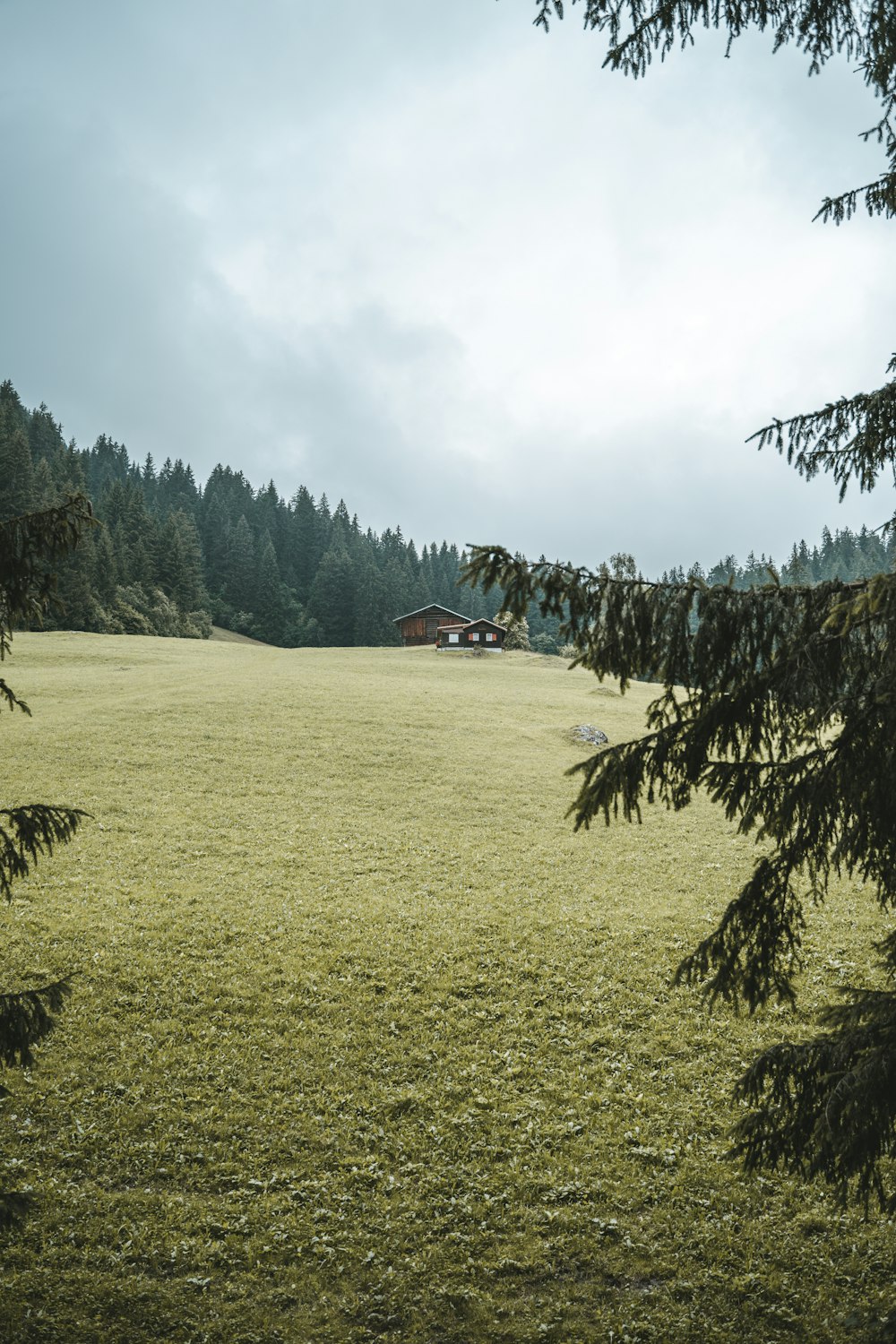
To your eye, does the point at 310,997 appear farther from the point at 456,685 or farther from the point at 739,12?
the point at 456,685

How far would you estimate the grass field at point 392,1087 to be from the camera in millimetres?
7086

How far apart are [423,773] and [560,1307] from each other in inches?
717

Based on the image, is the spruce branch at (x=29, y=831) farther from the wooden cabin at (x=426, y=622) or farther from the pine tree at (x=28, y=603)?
the wooden cabin at (x=426, y=622)

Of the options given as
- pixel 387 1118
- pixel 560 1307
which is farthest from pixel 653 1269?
pixel 387 1118

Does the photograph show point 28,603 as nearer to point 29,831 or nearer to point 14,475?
point 29,831

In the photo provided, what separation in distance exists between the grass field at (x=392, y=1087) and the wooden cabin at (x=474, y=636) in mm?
46564

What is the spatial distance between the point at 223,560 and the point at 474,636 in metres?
56.6

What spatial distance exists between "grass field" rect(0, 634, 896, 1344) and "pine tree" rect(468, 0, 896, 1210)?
3.83 ft

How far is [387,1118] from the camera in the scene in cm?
959

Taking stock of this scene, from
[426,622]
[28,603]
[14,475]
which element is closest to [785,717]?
[28,603]

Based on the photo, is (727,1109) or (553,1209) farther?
(727,1109)

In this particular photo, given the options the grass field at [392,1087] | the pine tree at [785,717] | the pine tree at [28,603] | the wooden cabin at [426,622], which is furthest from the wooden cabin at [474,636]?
the pine tree at [785,717]

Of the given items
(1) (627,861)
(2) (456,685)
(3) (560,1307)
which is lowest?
(3) (560,1307)

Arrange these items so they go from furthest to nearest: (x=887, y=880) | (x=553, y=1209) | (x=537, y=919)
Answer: (x=537, y=919) < (x=553, y=1209) < (x=887, y=880)
